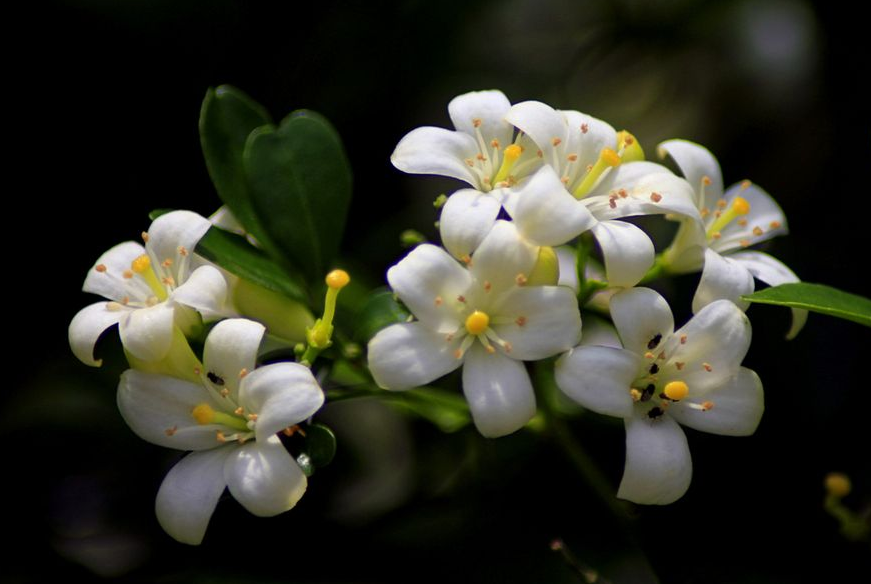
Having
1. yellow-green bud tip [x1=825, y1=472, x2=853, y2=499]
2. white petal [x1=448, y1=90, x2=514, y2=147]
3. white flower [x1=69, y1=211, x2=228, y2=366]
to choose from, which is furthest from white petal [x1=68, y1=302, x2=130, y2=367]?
yellow-green bud tip [x1=825, y1=472, x2=853, y2=499]

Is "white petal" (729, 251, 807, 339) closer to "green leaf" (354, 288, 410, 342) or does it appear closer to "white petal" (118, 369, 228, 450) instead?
"green leaf" (354, 288, 410, 342)

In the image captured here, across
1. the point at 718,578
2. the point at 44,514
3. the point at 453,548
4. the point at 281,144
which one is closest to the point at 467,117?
the point at 281,144

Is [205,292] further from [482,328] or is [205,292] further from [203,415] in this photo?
[482,328]

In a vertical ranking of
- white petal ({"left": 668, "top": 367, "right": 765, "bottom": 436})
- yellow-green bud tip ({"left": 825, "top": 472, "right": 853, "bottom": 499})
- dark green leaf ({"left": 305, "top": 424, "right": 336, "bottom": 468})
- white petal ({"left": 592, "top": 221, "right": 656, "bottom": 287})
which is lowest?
yellow-green bud tip ({"left": 825, "top": 472, "right": 853, "bottom": 499})

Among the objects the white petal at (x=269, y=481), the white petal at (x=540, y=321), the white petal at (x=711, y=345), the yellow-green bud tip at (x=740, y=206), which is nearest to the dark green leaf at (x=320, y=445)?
the white petal at (x=269, y=481)

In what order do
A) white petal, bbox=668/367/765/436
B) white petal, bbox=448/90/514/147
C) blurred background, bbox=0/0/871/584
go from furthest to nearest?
blurred background, bbox=0/0/871/584 → white petal, bbox=448/90/514/147 → white petal, bbox=668/367/765/436

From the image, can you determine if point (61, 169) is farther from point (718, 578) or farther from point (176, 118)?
point (718, 578)

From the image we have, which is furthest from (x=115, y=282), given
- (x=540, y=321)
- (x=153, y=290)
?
(x=540, y=321)
